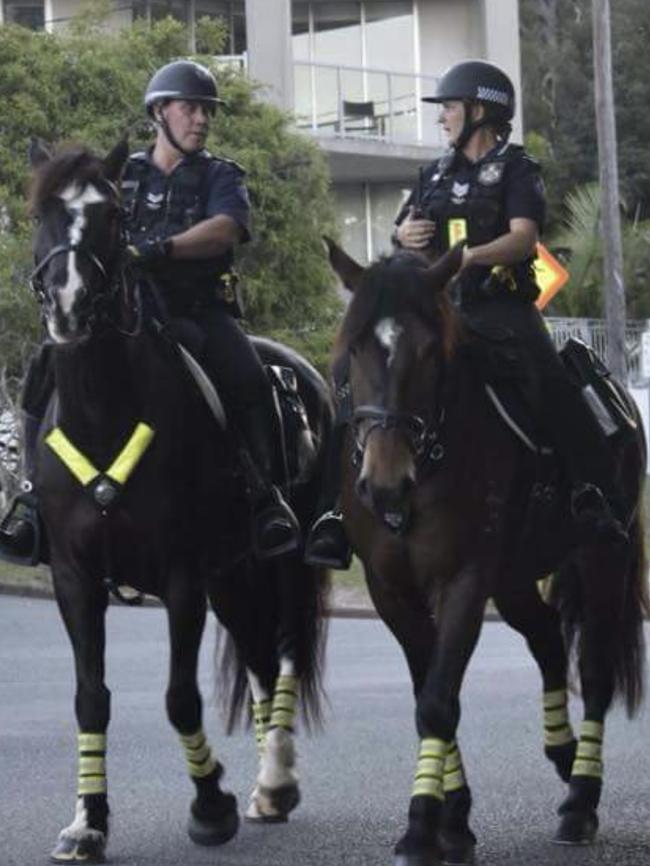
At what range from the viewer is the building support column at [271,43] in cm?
4169

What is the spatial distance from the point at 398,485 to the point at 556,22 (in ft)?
230

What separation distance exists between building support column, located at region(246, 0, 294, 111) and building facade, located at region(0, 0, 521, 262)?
0.48 meters

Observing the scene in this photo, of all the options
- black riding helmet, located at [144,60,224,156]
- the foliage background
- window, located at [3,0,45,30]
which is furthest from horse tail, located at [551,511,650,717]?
the foliage background

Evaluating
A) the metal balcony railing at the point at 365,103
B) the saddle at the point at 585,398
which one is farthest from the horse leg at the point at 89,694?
the metal balcony railing at the point at 365,103

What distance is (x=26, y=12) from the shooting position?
41.9 metres

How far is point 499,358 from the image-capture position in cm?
936

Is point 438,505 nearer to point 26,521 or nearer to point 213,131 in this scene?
point 26,521

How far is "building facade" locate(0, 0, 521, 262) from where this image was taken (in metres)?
43.1

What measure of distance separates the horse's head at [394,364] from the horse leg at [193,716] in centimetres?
106

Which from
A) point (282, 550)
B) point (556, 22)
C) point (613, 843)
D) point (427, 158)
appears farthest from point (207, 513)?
point (556, 22)

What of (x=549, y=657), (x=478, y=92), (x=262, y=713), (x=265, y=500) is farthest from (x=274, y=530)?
(x=478, y=92)

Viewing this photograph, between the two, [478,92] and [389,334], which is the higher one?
[478,92]

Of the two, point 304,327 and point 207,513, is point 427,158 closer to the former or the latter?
point 304,327

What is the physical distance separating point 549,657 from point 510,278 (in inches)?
69.1
